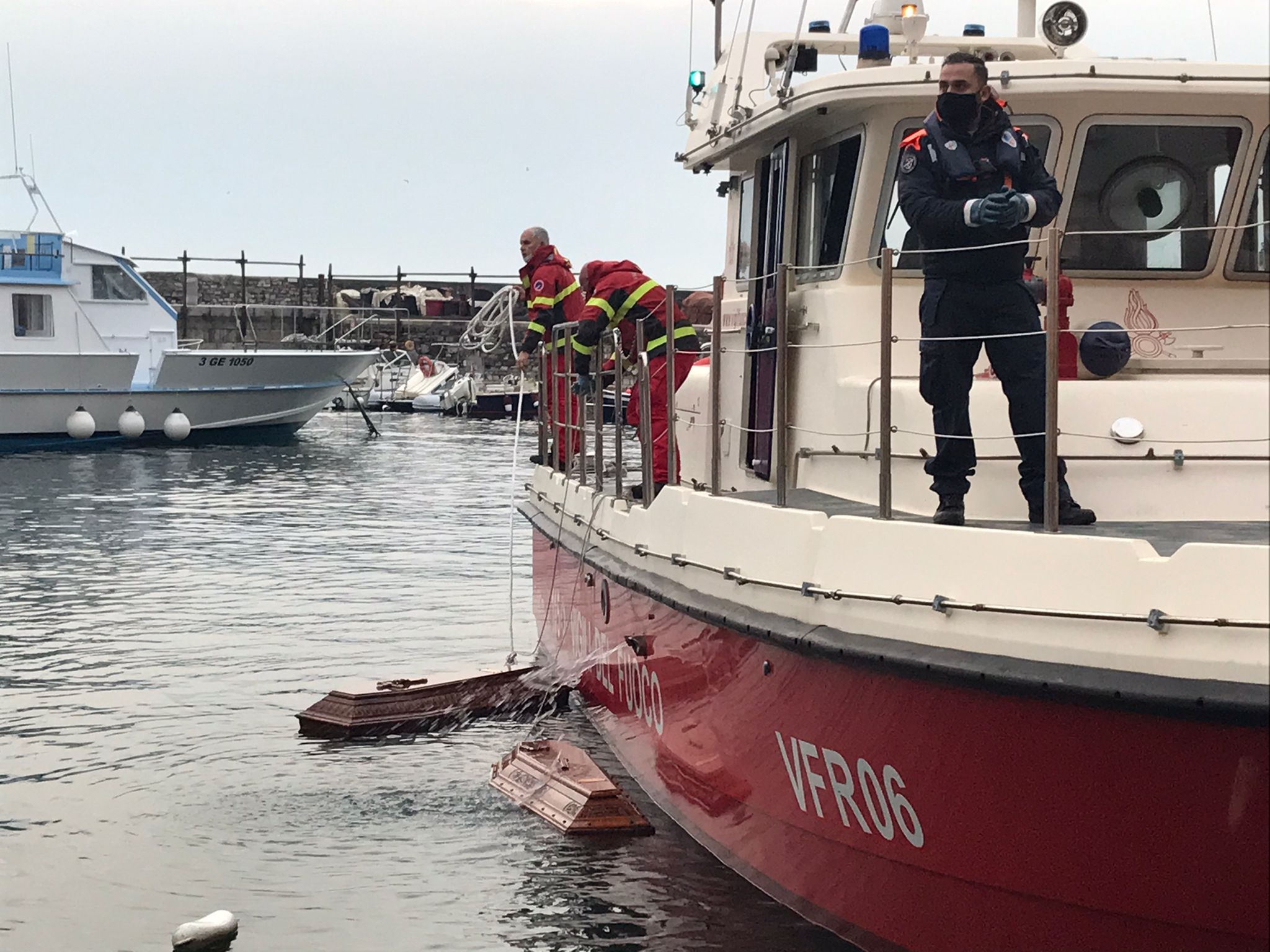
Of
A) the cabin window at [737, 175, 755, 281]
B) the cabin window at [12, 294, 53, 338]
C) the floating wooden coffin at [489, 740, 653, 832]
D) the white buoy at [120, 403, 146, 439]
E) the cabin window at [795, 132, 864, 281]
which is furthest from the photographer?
the white buoy at [120, 403, 146, 439]

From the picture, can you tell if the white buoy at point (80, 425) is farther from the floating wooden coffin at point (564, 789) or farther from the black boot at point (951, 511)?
the black boot at point (951, 511)

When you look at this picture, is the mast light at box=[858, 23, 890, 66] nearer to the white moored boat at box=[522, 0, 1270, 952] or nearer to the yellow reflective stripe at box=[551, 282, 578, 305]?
the white moored boat at box=[522, 0, 1270, 952]

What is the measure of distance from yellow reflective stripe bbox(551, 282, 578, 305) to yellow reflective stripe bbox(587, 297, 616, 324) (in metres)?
0.99

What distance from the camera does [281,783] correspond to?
7.38 m

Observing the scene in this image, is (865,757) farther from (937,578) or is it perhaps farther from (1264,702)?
(1264,702)

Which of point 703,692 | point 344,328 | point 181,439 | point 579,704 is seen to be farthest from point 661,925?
point 344,328

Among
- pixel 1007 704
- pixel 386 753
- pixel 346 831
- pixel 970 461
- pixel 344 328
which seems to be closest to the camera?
pixel 1007 704

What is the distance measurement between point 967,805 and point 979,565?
624 millimetres

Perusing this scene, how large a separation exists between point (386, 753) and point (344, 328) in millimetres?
43496

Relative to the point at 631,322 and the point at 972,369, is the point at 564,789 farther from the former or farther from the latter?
the point at 972,369

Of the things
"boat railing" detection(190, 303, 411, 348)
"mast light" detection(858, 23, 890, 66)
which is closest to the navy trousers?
"mast light" detection(858, 23, 890, 66)

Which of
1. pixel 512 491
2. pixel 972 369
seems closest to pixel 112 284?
pixel 512 491

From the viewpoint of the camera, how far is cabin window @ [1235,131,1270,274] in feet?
18.0

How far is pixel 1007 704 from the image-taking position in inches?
160
